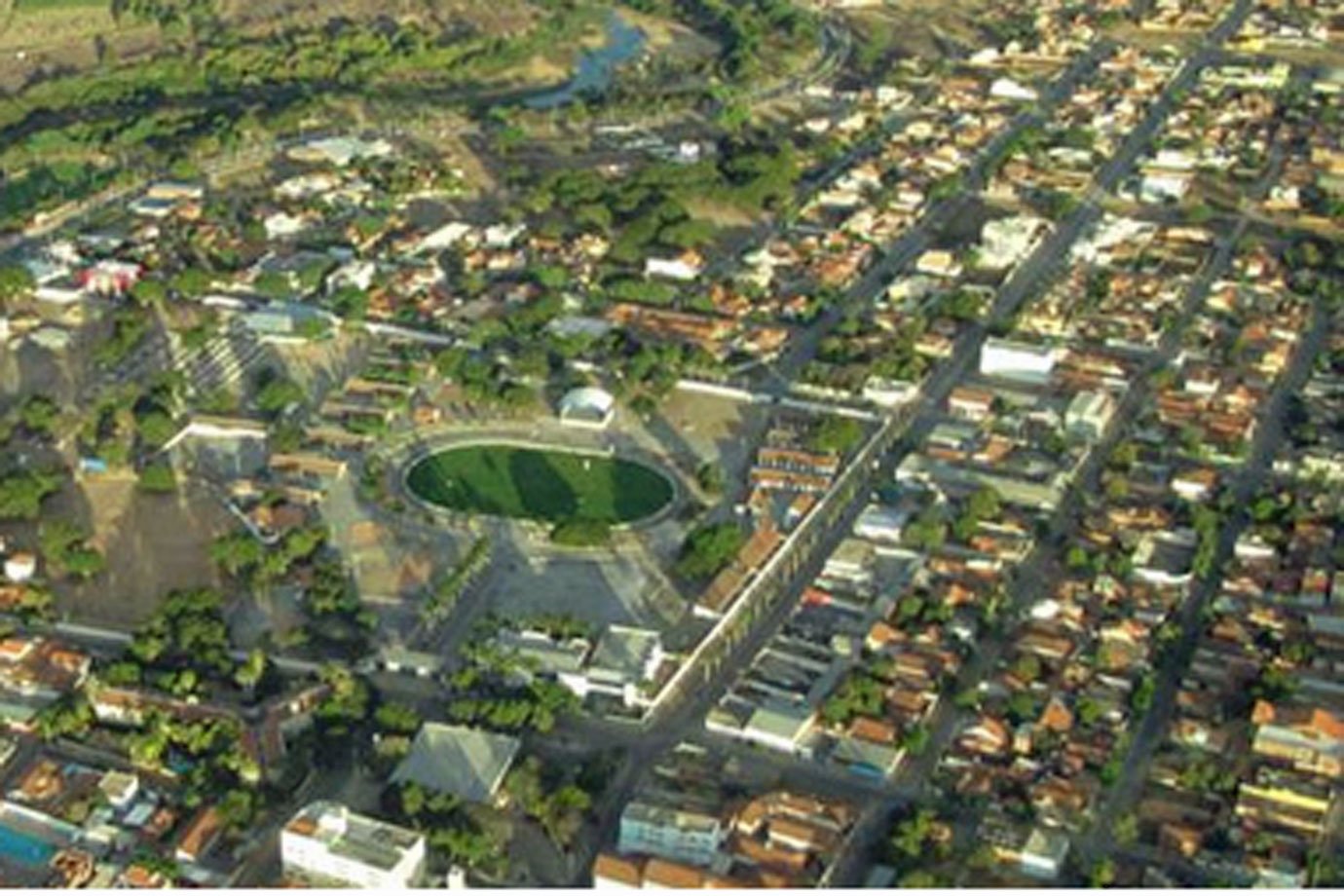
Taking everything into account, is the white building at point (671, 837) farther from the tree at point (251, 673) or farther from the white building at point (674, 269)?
the white building at point (674, 269)

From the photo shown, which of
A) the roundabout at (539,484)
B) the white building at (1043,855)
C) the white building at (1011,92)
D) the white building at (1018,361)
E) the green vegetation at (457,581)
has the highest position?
the white building at (1043,855)

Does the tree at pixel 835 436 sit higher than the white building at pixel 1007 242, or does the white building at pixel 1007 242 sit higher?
the tree at pixel 835 436

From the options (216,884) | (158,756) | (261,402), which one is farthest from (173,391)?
(216,884)

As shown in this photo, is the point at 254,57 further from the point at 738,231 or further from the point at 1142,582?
the point at 1142,582

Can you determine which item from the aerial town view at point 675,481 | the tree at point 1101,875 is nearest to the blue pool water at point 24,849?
the aerial town view at point 675,481

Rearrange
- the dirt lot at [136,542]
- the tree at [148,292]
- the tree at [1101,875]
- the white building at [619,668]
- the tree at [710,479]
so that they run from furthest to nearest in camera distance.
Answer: the tree at [148,292]
the tree at [710,479]
the dirt lot at [136,542]
the white building at [619,668]
the tree at [1101,875]

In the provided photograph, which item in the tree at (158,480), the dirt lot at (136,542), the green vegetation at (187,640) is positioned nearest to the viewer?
the green vegetation at (187,640)

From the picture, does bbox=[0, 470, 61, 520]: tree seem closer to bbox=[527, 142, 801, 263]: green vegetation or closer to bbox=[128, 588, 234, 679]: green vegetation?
bbox=[128, 588, 234, 679]: green vegetation
